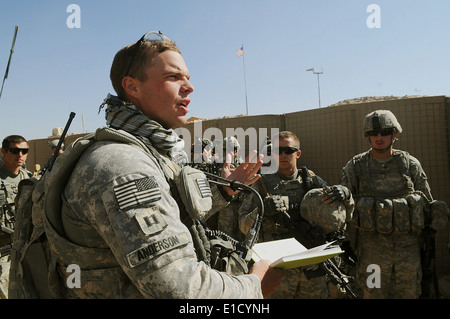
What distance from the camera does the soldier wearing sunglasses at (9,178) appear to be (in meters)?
4.58

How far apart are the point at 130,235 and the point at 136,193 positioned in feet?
0.42

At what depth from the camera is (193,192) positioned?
4.14 feet

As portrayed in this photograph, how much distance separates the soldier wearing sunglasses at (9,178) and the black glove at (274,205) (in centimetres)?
337

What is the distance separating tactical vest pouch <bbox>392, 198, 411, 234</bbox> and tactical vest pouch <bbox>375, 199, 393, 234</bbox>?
7 cm

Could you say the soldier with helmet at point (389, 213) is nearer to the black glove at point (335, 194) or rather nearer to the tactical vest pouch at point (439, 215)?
the tactical vest pouch at point (439, 215)

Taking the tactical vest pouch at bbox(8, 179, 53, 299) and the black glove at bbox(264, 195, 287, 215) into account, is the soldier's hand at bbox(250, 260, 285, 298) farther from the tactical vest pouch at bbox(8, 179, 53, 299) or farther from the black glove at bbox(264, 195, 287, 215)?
the black glove at bbox(264, 195, 287, 215)

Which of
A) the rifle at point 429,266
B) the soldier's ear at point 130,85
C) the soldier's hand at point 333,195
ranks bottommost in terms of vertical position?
the rifle at point 429,266

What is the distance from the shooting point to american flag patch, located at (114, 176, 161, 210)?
1013mm

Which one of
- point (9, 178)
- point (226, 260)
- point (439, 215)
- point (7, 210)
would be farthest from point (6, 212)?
point (439, 215)

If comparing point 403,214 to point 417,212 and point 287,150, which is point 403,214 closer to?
point 417,212

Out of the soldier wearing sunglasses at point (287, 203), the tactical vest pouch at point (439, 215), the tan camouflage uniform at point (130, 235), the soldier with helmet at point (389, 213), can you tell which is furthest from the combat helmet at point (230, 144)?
the tan camouflage uniform at point (130, 235)

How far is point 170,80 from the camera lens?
4.81ft

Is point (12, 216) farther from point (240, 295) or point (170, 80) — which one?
point (240, 295)
